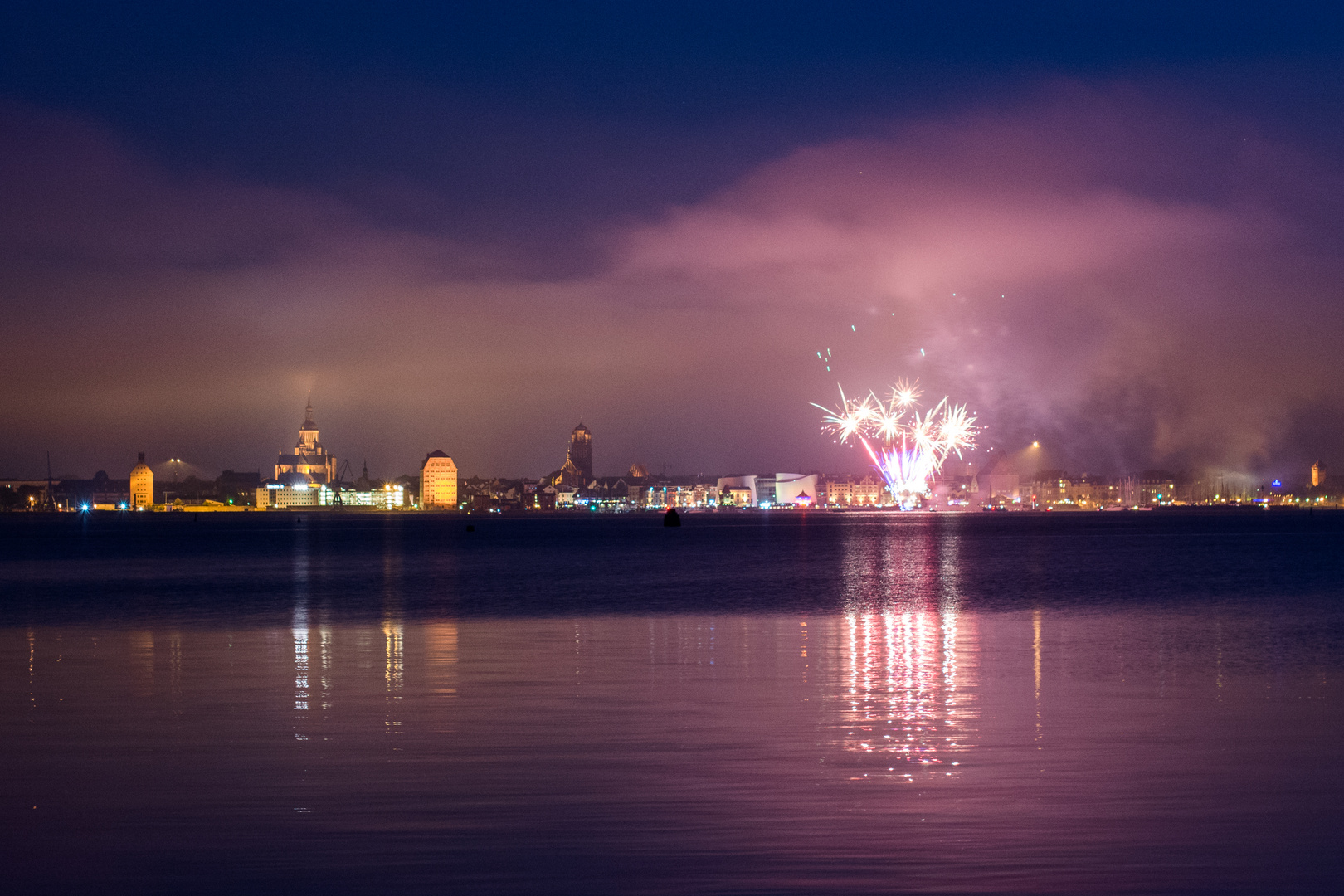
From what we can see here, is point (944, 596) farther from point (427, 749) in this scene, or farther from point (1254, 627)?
point (427, 749)

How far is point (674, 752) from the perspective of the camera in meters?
14.8

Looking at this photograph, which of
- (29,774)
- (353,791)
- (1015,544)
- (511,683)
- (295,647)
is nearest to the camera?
(353,791)

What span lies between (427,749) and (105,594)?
3834 cm

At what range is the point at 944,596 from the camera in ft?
153

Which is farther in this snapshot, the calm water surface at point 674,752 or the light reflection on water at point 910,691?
the light reflection on water at point 910,691

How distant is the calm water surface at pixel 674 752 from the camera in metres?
9.85

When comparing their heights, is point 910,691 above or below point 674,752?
below

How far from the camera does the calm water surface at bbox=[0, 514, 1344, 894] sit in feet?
32.3

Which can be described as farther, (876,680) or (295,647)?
(295,647)

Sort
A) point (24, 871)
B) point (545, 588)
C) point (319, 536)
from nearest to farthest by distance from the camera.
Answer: point (24, 871) < point (545, 588) < point (319, 536)

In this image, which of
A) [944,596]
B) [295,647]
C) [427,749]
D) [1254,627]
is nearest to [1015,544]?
[944,596]

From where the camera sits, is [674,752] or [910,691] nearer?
[674,752]

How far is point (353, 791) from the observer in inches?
494

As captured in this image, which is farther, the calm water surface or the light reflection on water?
A: the light reflection on water
